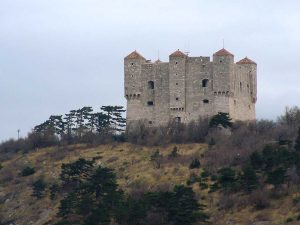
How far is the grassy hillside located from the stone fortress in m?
3.04

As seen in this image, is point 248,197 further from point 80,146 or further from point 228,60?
point 80,146

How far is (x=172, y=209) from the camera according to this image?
8781cm

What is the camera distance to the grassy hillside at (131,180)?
89.1m

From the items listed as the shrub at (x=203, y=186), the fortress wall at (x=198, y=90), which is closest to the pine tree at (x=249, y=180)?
the shrub at (x=203, y=186)

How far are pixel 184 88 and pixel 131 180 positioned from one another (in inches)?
426

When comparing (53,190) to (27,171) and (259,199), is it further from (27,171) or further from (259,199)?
(259,199)

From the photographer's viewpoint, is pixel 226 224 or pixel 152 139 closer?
pixel 226 224

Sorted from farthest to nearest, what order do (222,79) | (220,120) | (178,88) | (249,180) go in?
(178,88) → (222,79) → (220,120) → (249,180)

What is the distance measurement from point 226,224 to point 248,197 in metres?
4.20

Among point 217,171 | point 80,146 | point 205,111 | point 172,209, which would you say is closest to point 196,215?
point 172,209

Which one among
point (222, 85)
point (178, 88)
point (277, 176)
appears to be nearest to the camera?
point (277, 176)

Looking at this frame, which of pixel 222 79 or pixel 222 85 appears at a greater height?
pixel 222 79

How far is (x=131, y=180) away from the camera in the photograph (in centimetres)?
10344

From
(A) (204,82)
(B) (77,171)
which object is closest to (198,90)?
(A) (204,82)
